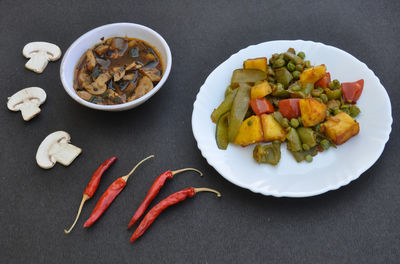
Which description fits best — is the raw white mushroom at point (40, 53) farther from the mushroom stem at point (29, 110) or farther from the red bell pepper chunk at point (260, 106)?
the red bell pepper chunk at point (260, 106)

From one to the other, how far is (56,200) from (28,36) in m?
1.86

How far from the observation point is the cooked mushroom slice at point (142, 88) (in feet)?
9.45

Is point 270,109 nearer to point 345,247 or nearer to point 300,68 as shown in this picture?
point 300,68

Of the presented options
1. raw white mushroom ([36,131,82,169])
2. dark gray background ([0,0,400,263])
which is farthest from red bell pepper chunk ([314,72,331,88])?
raw white mushroom ([36,131,82,169])

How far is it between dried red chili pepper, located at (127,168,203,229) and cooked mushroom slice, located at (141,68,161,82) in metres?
0.76

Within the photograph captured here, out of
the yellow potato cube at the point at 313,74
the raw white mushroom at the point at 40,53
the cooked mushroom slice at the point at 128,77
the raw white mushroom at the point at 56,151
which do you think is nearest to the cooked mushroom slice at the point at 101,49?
the cooked mushroom slice at the point at 128,77

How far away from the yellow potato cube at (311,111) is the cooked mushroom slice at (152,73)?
1150 millimetres

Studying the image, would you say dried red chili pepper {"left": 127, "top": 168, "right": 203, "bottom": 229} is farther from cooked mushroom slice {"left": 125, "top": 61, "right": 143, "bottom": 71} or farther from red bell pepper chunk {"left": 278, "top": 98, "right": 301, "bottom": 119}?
cooked mushroom slice {"left": 125, "top": 61, "right": 143, "bottom": 71}

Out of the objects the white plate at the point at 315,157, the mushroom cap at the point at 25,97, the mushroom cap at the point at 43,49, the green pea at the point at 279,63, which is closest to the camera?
the white plate at the point at 315,157

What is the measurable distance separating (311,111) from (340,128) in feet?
0.76

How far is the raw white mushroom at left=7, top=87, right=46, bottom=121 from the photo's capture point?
314 cm

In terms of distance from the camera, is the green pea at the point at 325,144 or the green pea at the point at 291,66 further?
the green pea at the point at 291,66

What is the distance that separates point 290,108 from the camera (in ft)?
8.70

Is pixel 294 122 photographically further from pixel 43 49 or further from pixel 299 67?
pixel 43 49
